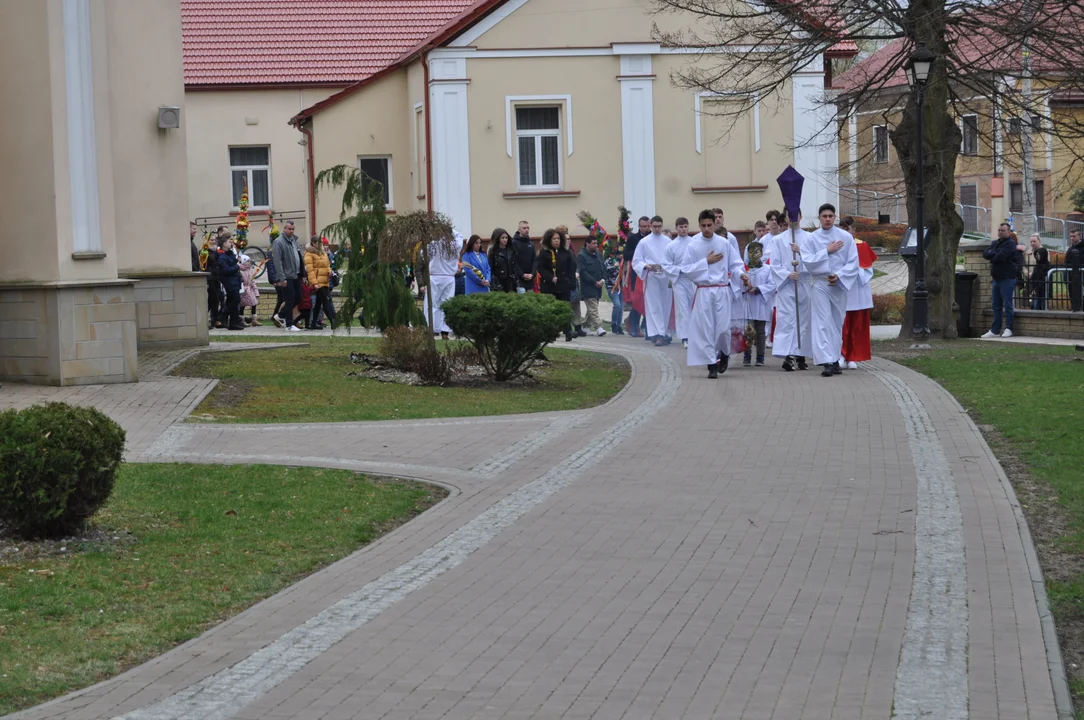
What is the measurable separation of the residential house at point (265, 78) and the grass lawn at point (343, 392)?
23.3 m

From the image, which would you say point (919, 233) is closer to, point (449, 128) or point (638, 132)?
point (638, 132)

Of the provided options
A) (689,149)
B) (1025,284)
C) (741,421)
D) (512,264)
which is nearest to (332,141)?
(689,149)

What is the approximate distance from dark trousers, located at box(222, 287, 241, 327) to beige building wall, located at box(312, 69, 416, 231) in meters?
12.4

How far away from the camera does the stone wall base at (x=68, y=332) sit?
592 inches

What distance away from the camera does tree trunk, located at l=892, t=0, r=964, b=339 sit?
2331 centimetres

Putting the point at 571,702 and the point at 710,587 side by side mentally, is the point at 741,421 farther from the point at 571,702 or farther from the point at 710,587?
the point at 571,702

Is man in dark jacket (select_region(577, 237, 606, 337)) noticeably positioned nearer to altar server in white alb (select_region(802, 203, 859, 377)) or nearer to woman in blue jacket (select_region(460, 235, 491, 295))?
woman in blue jacket (select_region(460, 235, 491, 295))

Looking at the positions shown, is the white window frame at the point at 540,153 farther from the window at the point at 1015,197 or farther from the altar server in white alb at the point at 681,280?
the window at the point at 1015,197

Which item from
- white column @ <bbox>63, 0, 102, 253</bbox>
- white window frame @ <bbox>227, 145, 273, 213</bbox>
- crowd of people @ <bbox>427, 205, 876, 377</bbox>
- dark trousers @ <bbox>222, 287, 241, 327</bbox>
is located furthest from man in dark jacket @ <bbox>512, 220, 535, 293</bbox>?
white window frame @ <bbox>227, 145, 273, 213</bbox>

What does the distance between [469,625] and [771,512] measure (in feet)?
10.2

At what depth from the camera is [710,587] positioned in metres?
7.17

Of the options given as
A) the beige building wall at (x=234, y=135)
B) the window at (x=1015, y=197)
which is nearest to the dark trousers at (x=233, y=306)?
the beige building wall at (x=234, y=135)

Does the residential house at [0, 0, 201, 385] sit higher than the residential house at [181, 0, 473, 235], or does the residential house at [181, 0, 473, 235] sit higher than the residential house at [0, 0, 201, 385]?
the residential house at [181, 0, 473, 235]

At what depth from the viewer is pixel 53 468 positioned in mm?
7930
